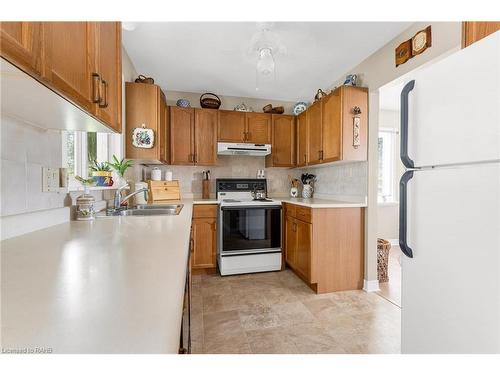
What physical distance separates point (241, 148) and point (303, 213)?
1259 mm

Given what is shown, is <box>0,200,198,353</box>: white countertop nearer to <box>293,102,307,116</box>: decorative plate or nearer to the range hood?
the range hood

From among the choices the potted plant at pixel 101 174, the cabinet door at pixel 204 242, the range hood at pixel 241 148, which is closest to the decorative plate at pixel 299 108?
the range hood at pixel 241 148

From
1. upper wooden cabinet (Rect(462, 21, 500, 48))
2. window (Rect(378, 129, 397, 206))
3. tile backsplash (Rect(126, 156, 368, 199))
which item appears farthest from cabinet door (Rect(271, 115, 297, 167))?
upper wooden cabinet (Rect(462, 21, 500, 48))

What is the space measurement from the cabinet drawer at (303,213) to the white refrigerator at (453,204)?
1198 mm

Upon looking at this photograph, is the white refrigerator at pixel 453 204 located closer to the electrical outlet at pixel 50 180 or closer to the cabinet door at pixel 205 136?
the electrical outlet at pixel 50 180

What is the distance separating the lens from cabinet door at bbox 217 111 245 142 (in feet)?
10.2

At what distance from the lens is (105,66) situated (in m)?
1.06

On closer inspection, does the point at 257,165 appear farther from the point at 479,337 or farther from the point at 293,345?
the point at 479,337

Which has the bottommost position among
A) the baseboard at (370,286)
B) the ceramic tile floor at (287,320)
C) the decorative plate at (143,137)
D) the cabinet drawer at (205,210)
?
the ceramic tile floor at (287,320)

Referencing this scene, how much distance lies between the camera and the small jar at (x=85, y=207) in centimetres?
136

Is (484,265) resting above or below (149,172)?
below

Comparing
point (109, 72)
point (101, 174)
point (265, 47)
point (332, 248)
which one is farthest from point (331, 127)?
point (101, 174)
